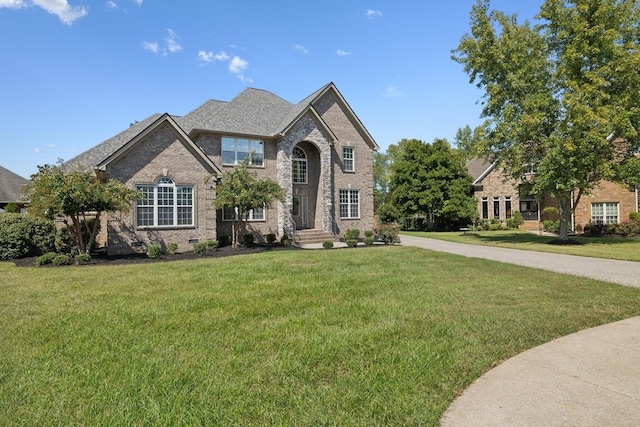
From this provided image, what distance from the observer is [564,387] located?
11.4 ft

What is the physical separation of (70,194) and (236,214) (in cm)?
854

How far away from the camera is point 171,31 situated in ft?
41.8

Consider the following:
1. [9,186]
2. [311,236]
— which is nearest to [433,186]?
[311,236]

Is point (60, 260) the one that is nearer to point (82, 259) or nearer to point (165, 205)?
point (82, 259)

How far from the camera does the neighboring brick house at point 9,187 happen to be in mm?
33844

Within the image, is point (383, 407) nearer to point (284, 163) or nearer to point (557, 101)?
point (284, 163)

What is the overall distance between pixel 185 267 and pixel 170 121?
819 centimetres

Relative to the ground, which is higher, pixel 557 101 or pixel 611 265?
pixel 557 101

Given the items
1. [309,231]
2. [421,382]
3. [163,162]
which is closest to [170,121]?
[163,162]

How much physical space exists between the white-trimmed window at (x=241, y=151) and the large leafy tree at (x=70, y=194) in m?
6.84

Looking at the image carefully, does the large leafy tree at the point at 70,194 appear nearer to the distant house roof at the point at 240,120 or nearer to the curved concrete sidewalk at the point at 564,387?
the distant house roof at the point at 240,120

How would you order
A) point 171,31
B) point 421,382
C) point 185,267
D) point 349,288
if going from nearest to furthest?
point 421,382 < point 349,288 < point 185,267 < point 171,31

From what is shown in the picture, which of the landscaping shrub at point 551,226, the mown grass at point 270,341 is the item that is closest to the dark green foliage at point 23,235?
the mown grass at point 270,341

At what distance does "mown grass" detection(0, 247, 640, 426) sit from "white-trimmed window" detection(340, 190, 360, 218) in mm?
14256
